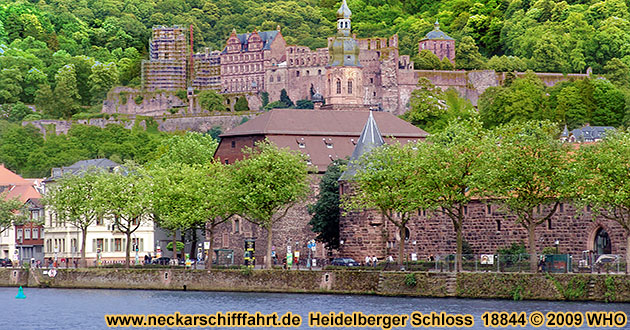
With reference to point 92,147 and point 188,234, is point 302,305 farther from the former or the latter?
point 92,147

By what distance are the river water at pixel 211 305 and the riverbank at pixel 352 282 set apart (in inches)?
20.2

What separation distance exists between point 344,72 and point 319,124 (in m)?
44.9

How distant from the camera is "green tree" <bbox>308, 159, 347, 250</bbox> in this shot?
330 ft

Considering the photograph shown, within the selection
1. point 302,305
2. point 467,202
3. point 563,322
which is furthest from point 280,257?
point 563,322

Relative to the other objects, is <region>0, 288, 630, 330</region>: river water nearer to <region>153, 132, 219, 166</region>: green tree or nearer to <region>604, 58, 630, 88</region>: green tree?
<region>153, 132, 219, 166</region>: green tree

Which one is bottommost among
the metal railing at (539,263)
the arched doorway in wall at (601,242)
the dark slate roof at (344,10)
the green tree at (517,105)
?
the metal railing at (539,263)

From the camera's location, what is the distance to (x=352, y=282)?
79.8m

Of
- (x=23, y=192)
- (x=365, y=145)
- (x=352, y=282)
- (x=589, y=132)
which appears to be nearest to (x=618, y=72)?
(x=589, y=132)

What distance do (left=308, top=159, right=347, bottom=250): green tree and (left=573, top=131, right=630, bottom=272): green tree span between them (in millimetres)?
26607

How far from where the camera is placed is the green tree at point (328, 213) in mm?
100688

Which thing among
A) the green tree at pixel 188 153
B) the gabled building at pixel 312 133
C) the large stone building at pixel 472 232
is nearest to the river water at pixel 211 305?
the large stone building at pixel 472 232

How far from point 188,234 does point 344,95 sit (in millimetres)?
41479

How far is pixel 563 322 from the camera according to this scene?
6456 cm

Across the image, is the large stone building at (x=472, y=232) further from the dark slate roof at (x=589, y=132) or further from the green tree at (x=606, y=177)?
the dark slate roof at (x=589, y=132)
